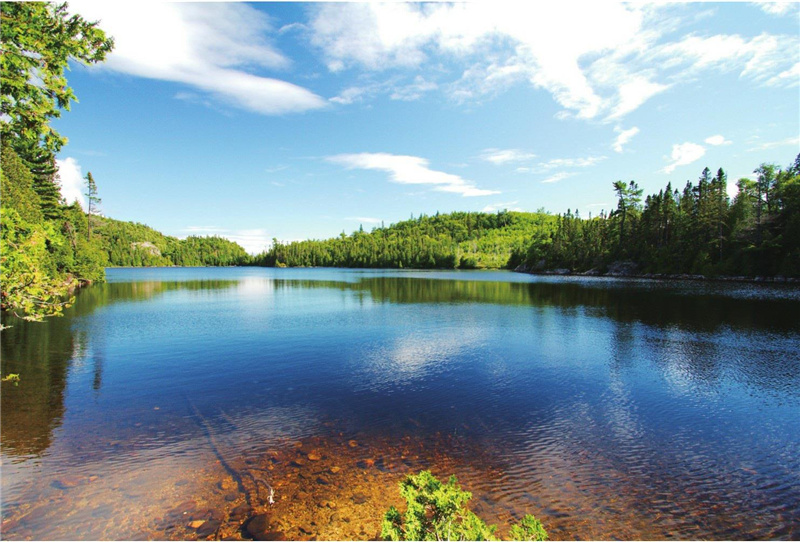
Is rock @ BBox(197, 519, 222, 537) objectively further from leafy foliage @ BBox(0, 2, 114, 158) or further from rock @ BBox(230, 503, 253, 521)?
leafy foliage @ BBox(0, 2, 114, 158)

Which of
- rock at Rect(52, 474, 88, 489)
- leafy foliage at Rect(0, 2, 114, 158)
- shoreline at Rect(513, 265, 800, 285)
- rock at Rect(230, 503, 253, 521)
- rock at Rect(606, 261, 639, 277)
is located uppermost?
leafy foliage at Rect(0, 2, 114, 158)

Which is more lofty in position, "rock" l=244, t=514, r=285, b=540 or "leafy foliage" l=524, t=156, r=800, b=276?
"leafy foliage" l=524, t=156, r=800, b=276

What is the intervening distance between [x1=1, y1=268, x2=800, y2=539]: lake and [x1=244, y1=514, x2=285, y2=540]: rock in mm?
114

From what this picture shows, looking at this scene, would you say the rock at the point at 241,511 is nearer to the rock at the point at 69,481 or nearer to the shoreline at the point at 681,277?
the rock at the point at 69,481

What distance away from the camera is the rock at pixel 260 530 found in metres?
8.22

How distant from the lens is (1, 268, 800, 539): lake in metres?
9.04

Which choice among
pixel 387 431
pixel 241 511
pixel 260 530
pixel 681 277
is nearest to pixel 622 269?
pixel 681 277

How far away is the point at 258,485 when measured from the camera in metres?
10.0

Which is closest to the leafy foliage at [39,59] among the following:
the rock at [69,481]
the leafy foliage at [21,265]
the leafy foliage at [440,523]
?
the leafy foliage at [21,265]

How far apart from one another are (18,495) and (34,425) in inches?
207

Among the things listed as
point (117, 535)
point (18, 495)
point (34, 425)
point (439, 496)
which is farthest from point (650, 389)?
point (34, 425)

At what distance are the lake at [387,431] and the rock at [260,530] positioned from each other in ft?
0.37

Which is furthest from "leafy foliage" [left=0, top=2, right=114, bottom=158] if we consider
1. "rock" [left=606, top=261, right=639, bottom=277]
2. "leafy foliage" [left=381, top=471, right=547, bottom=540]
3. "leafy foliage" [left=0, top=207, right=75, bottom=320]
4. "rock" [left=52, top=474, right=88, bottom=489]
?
"rock" [left=606, top=261, right=639, bottom=277]

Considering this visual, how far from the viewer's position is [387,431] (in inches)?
528
